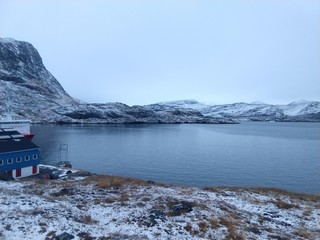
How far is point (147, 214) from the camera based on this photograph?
72.5 feet

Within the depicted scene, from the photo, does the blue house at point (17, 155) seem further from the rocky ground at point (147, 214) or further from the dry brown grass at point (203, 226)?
the dry brown grass at point (203, 226)

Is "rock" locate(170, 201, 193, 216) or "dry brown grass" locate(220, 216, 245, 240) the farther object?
"rock" locate(170, 201, 193, 216)

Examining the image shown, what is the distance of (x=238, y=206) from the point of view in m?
26.3

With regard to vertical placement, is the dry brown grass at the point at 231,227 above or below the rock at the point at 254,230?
above

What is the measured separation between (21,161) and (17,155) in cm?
128

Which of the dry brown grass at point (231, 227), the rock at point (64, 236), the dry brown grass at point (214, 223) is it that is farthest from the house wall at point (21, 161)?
the dry brown grass at point (231, 227)

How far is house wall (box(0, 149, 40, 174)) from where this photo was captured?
145 feet

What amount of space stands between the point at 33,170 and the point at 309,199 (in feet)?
137

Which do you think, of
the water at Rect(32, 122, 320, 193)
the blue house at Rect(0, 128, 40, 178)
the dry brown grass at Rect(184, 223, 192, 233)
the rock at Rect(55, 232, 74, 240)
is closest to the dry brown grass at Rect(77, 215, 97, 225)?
the rock at Rect(55, 232, 74, 240)

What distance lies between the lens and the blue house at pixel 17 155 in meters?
44.8

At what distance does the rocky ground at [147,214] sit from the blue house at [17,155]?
17.2 m

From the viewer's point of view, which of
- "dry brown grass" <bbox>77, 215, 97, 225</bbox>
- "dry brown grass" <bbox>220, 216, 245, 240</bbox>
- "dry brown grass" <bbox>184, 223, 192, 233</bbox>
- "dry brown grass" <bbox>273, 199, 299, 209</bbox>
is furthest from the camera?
"dry brown grass" <bbox>273, 199, 299, 209</bbox>

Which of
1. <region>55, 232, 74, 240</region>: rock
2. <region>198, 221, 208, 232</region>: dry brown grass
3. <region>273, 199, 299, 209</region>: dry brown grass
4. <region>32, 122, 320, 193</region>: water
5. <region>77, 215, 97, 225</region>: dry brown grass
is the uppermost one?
<region>77, 215, 97, 225</region>: dry brown grass

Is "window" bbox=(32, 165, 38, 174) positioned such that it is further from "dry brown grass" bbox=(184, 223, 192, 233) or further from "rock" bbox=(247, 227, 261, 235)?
"rock" bbox=(247, 227, 261, 235)
